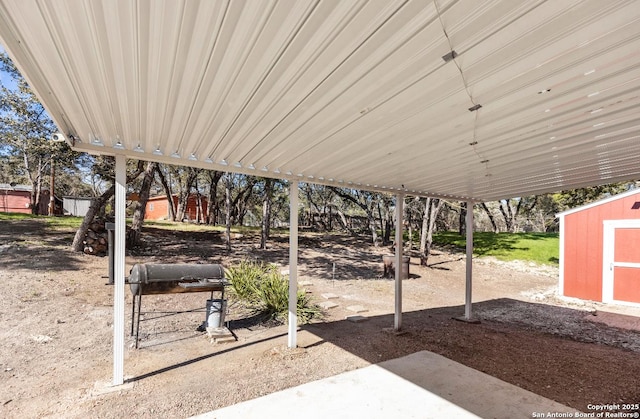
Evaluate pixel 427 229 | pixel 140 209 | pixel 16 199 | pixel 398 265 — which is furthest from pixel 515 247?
pixel 16 199

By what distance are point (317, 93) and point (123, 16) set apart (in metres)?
1.12

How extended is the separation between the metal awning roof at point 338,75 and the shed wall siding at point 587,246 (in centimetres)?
718

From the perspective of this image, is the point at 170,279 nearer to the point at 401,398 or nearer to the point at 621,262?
the point at 401,398

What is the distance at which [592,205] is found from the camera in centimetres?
922

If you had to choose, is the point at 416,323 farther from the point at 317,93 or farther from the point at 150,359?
the point at 317,93

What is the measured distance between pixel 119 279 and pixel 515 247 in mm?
17247

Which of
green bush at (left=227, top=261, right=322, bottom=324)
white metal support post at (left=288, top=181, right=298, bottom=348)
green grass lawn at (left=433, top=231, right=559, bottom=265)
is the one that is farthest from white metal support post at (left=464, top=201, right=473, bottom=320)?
green grass lawn at (left=433, top=231, right=559, bottom=265)

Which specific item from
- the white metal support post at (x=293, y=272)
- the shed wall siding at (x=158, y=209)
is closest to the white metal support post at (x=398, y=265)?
the white metal support post at (x=293, y=272)

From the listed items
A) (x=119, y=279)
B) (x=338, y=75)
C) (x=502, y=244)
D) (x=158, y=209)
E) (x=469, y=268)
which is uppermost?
(x=338, y=75)

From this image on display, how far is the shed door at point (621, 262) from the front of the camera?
27.2ft

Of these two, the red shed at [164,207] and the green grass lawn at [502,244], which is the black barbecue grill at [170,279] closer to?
the green grass lawn at [502,244]

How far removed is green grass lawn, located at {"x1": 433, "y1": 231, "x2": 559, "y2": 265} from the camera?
14.3 m

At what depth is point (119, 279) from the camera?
326cm

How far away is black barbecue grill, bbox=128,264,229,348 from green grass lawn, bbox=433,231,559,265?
45.6 feet
